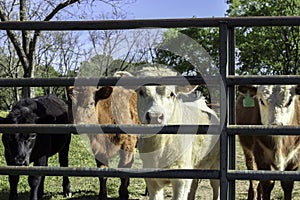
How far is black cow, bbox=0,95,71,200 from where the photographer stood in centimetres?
661

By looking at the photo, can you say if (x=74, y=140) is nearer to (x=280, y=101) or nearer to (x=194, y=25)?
(x=280, y=101)

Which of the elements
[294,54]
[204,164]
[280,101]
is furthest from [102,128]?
[294,54]

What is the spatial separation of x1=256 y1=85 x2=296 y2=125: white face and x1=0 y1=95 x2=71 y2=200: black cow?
8.98ft

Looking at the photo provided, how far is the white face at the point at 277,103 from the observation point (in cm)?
600

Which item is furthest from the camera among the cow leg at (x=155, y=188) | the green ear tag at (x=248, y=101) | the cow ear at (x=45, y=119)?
the cow ear at (x=45, y=119)

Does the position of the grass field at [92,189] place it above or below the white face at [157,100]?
below

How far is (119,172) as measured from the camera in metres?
3.13

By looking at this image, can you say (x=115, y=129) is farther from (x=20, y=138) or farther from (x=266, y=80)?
(x=20, y=138)

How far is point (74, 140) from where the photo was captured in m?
16.5

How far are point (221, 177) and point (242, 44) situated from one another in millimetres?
29124

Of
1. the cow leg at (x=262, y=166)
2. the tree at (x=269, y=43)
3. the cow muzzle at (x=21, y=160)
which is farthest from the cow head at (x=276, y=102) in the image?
the tree at (x=269, y=43)

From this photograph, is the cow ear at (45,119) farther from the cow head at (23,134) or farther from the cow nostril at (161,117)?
the cow nostril at (161,117)

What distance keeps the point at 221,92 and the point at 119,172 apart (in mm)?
821

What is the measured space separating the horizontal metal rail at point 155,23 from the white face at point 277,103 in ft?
10.2
